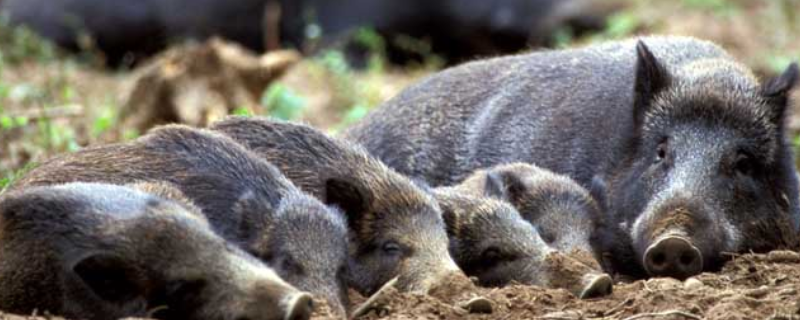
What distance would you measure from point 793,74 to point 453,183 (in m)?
1.97

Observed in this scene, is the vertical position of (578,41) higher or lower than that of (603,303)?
higher

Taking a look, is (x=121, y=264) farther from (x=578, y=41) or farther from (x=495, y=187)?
(x=578, y=41)

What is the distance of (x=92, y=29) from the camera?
15344 mm

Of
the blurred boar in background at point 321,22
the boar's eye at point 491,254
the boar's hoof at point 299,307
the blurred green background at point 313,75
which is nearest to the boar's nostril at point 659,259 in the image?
the boar's eye at point 491,254

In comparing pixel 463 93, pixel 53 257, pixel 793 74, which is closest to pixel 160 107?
pixel 463 93

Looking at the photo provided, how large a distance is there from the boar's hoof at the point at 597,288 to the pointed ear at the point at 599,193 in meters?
1.28

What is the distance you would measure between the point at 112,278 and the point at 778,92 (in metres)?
3.41

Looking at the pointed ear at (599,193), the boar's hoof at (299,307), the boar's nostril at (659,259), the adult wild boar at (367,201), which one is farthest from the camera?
the pointed ear at (599,193)

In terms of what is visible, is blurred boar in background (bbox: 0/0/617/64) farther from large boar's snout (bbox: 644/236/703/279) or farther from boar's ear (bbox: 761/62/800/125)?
large boar's snout (bbox: 644/236/703/279)

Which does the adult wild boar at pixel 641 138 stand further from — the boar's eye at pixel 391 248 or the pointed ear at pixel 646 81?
the boar's eye at pixel 391 248

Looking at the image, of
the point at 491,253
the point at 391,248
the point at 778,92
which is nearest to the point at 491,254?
the point at 491,253

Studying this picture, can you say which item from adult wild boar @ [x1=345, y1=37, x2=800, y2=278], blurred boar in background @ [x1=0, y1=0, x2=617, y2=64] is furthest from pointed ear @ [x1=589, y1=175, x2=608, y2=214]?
blurred boar in background @ [x1=0, y1=0, x2=617, y2=64]

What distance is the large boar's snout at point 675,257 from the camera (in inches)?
244

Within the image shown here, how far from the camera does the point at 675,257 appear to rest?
20.4 ft
